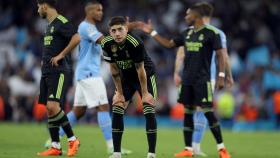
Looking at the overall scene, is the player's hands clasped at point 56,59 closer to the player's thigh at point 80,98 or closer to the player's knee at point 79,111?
the player's thigh at point 80,98

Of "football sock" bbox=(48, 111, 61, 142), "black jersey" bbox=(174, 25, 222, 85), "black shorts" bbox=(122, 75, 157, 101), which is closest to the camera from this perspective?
"black shorts" bbox=(122, 75, 157, 101)

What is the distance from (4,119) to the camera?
24359 mm

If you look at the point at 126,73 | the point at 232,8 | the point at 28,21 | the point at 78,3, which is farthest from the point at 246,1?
the point at 126,73

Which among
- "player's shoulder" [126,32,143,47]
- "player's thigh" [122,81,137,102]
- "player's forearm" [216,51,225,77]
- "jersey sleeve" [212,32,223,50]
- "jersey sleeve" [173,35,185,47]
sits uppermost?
"jersey sleeve" [173,35,185,47]

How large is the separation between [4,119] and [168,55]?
5995 mm

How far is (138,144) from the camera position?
621 inches

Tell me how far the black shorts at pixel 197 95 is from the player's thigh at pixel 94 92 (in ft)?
4.72

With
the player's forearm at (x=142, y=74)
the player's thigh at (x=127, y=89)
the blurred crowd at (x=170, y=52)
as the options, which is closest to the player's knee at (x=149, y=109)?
the player's forearm at (x=142, y=74)

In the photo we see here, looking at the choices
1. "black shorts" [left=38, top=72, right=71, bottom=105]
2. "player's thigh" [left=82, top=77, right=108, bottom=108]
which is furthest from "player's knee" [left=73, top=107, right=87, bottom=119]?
"black shorts" [left=38, top=72, right=71, bottom=105]

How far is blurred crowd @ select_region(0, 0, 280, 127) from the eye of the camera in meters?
24.2

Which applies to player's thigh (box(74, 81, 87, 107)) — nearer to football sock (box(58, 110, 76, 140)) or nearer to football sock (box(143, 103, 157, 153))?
football sock (box(58, 110, 76, 140))

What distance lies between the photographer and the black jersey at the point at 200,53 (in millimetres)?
12883

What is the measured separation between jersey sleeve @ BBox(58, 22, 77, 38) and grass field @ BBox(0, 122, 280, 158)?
1.98 m

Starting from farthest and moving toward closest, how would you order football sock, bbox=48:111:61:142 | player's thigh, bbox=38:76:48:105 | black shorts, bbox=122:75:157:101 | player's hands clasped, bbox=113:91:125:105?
1. player's thigh, bbox=38:76:48:105
2. football sock, bbox=48:111:61:142
3. black shorts, bbox=122:75:157:101
4. player's hands clasped, bbox=113:91:125:105
